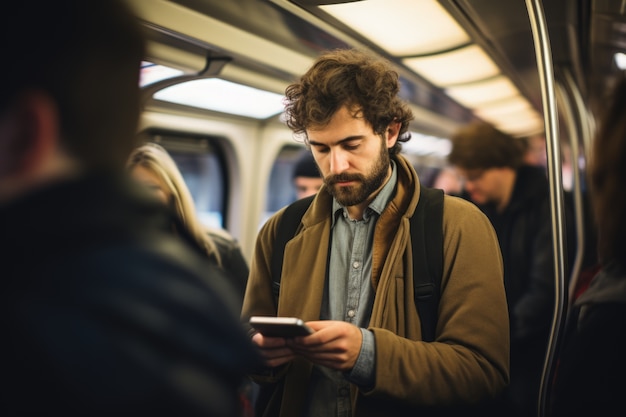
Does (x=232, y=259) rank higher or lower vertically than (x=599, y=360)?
higher

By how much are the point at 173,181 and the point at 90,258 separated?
154 cm

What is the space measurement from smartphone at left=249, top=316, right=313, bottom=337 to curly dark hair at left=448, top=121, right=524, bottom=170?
6.57ft

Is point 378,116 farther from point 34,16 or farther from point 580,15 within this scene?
point 580,15

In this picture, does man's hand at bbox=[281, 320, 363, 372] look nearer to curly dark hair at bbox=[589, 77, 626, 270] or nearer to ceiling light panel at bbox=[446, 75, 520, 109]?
curly dark hair at bbox=[589, 77, 626, 270]

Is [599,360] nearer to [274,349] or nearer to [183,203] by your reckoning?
[274,349]

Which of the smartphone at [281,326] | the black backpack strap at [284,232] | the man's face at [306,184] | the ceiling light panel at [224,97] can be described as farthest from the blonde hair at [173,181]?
the man's face at [306,184]

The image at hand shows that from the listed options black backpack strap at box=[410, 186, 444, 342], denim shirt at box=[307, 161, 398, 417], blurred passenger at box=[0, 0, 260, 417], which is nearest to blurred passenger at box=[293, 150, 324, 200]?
denim shirt at box=[307, 161, 398, 417]

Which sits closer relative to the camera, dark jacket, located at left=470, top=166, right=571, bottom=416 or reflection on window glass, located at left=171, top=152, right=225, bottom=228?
reflection on window glass, located at left=171, top=152, right=225, bottom=228

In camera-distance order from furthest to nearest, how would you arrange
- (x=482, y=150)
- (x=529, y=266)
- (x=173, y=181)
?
(x=482, y=150) → (x=529, y=266) → (x=173, y=181)

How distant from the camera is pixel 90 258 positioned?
1.94 feet

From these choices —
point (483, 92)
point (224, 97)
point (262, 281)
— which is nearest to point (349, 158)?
point (262, 281)

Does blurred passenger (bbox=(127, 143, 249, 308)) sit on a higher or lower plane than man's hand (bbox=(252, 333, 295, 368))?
higher

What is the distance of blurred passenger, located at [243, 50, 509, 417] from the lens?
155cm

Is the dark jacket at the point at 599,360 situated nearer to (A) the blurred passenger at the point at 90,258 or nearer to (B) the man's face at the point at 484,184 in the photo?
(A) the blurred passenger at the point at 90,258
